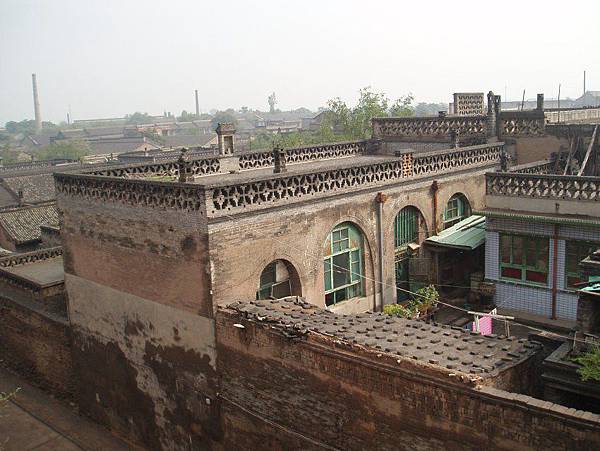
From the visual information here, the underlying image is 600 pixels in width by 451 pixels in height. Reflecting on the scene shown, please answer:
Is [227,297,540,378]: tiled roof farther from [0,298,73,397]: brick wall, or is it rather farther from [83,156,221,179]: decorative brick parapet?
[0,298,73,397]: brick wall

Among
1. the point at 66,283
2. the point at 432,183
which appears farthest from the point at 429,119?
the point at 66,283

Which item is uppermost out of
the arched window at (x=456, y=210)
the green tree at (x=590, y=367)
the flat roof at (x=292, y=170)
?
the flat roof at (x=292, y=170)

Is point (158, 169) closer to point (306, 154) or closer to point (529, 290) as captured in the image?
point (306, 154)

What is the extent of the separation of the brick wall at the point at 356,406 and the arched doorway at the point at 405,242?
6.31m

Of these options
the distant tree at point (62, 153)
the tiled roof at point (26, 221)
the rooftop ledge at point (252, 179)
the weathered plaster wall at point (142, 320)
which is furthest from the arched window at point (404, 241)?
the distant tree at point (62, 153)

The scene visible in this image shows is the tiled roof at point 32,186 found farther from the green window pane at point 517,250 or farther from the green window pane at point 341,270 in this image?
the green window pane at point 517,250

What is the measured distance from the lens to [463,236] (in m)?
18.1

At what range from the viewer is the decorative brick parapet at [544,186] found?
48.4 ft

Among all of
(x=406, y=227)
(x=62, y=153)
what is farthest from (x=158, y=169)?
(x=62, y=153)

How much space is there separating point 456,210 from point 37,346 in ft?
45.6

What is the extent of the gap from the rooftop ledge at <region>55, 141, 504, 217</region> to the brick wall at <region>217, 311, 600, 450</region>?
8.27 feet

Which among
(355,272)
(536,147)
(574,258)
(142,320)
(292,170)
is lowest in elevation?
(142,320)

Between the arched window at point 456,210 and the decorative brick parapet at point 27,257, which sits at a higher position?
the arched window at point 456,210

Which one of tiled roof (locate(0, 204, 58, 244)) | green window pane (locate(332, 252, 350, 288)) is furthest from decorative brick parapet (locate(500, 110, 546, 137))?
tiled roof (locate(0, 204, 58, 244))
